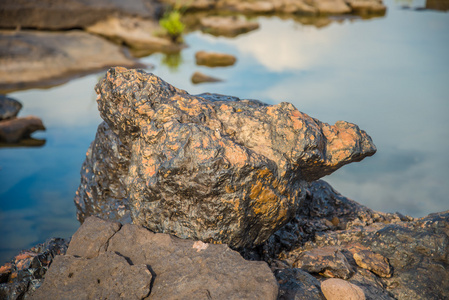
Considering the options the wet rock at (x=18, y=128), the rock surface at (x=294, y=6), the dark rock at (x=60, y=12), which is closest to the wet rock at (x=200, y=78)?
the wet rock at (x=18, y=128)

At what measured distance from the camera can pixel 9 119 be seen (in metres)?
5.98

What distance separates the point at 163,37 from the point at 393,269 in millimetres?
7881

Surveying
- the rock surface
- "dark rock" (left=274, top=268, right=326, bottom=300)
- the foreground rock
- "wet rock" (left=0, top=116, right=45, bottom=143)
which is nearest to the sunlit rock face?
the foreground rock

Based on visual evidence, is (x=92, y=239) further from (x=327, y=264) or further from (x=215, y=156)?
(x=327, y=264)

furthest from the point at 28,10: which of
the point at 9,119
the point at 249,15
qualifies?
the point at 249,15

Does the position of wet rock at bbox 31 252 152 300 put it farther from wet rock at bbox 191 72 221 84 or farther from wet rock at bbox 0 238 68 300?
wet rock at bbox 191 72 221 84

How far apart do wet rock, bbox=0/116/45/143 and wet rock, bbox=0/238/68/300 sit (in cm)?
313

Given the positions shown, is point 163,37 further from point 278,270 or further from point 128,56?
point 278,270

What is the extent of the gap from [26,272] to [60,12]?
7527mm

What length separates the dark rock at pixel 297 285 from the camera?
2.11 meters

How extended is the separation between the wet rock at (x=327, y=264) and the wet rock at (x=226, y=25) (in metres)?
8.51

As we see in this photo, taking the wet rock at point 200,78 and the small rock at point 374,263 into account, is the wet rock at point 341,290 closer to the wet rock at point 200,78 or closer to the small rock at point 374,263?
the small rock at point 374,263

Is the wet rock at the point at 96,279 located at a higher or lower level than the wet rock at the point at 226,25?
higher

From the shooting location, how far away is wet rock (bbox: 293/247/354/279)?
94.2 inches
